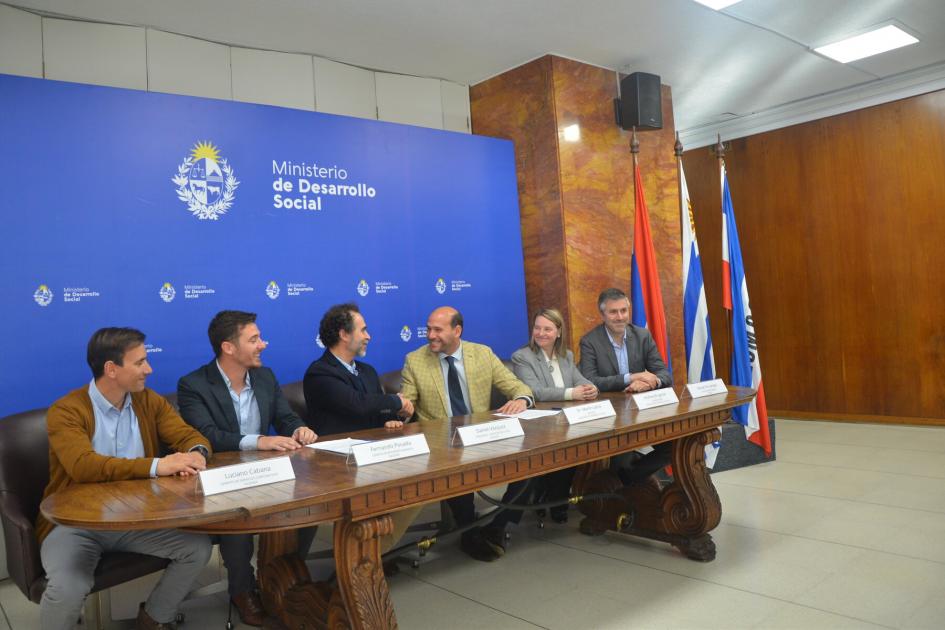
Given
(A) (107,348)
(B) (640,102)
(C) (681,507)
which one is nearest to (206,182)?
(A) (107,348)

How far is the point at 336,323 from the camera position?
314 centimetres

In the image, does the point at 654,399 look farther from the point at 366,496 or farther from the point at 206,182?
the point at 206,182

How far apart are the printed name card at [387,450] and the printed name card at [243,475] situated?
20 centimetres

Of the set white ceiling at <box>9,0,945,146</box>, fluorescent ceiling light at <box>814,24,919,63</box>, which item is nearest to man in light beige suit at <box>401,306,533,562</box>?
white ceiling at <box>9,0,945,146</box>

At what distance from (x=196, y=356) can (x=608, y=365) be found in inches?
84.7

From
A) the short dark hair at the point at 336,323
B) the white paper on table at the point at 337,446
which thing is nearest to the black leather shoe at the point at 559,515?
the short dark hair at the point at 336,323

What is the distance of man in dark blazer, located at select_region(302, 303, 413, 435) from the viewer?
3.04 metres

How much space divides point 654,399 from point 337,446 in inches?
54.2

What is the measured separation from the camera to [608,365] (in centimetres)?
391

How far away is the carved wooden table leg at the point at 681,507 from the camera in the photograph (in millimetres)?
3010

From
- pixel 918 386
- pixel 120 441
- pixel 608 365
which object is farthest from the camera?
pixel 918 386

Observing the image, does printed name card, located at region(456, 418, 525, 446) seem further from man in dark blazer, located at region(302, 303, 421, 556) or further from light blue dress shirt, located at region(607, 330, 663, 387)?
light blue dress shirt, located at region(607, 330, 663, 387)

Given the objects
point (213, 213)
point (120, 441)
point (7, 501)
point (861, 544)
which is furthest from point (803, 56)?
point (7, 501)

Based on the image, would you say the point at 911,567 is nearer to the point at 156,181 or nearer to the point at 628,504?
the point at 628,504
